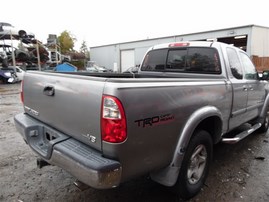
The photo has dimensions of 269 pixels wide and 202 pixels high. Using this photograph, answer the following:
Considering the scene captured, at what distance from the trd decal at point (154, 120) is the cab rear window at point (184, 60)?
1.71 meters

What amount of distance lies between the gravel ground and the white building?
14.5m

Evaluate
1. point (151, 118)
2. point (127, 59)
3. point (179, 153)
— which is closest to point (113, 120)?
point (151, 118)

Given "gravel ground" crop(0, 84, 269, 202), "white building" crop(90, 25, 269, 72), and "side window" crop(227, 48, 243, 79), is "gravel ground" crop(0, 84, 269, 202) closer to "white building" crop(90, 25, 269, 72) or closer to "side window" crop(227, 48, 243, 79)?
"side window" crop(227, 48, 243, 79)

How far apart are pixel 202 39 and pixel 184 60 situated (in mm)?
18882

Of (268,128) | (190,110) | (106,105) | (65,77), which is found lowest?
(268,128)

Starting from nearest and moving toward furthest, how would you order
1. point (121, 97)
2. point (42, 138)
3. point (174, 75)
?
point (121, 97) → point (42, 138) → point (174, 75)

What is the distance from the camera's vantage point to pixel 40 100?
284 centimetres

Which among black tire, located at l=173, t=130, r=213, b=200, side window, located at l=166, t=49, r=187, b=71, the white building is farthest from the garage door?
black tire, located at l=173, t=130, r=213, b=200

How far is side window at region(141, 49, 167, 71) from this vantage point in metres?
4.38

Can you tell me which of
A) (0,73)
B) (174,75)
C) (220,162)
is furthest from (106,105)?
(0,73)

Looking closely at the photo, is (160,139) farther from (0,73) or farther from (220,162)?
(0,73)

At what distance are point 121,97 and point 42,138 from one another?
141cm

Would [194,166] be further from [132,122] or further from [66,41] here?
[66,41]

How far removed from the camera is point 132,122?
1.97m
